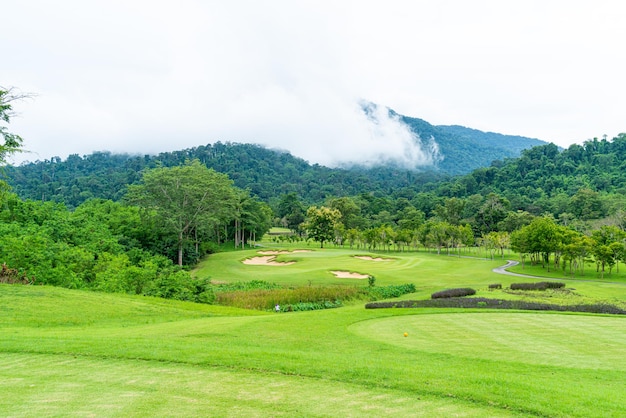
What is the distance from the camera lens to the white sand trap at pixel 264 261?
5066cm

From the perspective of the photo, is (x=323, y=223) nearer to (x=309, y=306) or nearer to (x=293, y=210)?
(x=293, y=210)

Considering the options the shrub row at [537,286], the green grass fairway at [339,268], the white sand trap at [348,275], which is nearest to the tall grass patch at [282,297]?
the green grass fairway at [339,268]

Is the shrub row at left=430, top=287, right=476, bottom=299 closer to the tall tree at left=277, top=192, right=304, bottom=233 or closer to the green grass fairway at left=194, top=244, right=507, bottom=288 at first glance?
the green grass fairway at left=194, top=244, right=507, bottom=288

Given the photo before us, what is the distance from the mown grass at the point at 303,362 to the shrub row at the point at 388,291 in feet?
47.9

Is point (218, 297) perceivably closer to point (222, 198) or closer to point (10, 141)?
point (10, 141)

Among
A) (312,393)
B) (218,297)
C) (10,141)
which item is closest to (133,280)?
(218,297)

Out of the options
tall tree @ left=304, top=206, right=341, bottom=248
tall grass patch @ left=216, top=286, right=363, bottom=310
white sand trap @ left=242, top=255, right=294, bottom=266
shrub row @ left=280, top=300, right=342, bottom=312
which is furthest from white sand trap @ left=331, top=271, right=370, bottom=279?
tall tree @ left=304, top=206, right=341, bottom=248

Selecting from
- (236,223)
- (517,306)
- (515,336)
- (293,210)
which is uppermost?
(293,210)

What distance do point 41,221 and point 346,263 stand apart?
3186 cm

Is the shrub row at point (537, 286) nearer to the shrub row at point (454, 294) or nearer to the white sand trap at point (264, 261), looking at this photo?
the shrub row at point (454, 294)

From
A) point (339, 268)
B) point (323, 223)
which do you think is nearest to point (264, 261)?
point (339, 268)

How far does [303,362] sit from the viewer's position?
30.3ft

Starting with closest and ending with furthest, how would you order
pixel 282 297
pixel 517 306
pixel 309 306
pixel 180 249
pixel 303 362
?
pixel 303 362, pixel 517 306, pixel 309 306, pixel 282 297, pixel 180 249

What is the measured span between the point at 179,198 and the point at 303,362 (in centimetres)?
4813
